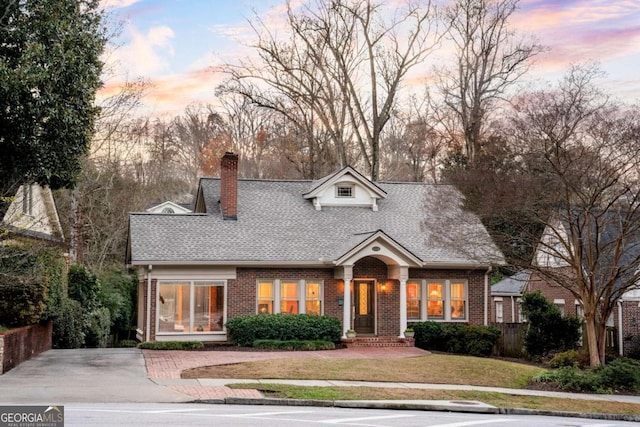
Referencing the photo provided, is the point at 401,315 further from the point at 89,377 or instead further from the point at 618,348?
the point at 89,377

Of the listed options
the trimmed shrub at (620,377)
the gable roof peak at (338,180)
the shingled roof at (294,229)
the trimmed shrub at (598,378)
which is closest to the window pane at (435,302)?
the shingled roof at (294,229)

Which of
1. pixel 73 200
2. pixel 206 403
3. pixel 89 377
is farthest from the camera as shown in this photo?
pixel 73 200

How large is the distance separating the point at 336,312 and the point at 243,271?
3970mm

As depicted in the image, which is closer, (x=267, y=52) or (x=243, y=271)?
(x=243, y=271)

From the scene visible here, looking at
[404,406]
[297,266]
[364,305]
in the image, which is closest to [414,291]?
[364,305]

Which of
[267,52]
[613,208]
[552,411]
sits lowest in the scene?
[552,411]

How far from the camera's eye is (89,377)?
1862 cm

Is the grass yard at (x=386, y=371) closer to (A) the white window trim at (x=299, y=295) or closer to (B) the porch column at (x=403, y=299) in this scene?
(B) the porch column at (x=403, y=299)

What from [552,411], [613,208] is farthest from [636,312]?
[552,411]

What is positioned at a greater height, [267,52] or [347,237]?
[267,52]

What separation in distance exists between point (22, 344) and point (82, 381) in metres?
4.45

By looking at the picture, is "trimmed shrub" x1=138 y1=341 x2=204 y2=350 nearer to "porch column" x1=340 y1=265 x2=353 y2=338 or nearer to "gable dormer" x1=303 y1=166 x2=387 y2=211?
"porch column" x1=340 y1=265 x2=353 y2=338

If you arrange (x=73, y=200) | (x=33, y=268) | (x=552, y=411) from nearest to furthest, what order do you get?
(x=552, y=411), (x=33, y=268), (x=73, y=200)

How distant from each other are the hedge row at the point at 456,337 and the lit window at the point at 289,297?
4.73 meters
